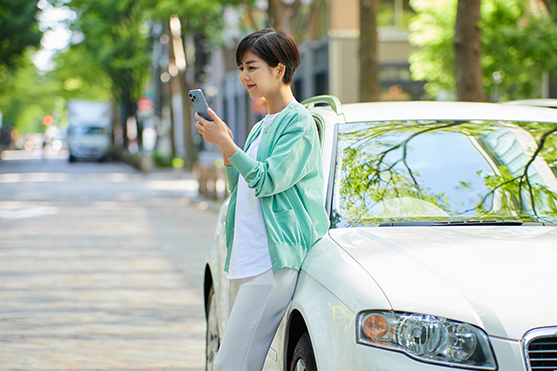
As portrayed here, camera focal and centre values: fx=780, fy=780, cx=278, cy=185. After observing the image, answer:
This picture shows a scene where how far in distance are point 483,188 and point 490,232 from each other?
0.49 meters

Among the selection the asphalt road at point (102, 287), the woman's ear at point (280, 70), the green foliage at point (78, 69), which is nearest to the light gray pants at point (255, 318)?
the woman's ear at point (280, 70)

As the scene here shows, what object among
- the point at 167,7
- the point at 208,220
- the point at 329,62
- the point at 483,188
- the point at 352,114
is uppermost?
the point at 167,7

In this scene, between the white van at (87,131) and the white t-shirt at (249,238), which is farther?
the white van at (87,131)

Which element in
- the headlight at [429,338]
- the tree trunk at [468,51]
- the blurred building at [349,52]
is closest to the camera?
the headlight at [429,338]

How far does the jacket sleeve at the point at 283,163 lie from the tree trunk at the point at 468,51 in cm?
882

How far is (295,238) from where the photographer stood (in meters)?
2.92

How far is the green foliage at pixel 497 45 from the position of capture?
18750 millimetres

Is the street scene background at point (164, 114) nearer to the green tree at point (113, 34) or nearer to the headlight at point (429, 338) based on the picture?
the green tree at point (113, 34)

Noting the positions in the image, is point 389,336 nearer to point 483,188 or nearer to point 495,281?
point 495,281

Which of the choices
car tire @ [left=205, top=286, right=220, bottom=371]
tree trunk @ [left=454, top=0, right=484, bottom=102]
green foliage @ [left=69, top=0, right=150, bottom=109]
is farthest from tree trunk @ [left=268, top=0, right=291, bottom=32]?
green foliage @ [left=69, top=0, right=150, bottom=109]

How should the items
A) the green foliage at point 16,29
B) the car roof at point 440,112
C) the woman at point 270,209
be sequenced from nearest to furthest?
the woman at point 270,209, the car roof at point 440,112, the green foliage at point 16,29

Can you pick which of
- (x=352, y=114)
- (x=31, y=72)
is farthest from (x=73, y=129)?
(x=352, y=114)

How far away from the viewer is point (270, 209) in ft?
9.41

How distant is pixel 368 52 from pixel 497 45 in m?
6.20
